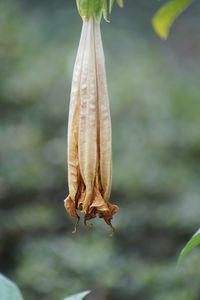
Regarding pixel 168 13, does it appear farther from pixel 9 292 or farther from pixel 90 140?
pixel 9 292

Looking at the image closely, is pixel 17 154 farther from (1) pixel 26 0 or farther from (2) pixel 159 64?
(1) pixel 26 0

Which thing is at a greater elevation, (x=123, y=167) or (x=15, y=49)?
(x=15, y=49)

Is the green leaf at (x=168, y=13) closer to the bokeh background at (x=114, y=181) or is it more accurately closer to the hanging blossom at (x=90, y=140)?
the hanging blossom at (x=90, y=140)

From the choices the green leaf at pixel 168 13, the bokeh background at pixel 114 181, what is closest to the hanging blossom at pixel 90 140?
the green leaf at pixel 168 13

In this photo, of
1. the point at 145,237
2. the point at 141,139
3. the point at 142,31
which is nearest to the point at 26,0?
the point at 142,31

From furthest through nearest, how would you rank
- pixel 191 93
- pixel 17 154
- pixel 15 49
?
pixel 191 93 < pixel 15 49 < pixel 17 154

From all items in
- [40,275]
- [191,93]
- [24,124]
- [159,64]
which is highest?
[159,64]

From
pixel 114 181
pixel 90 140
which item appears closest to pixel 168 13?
pixel 90 140
